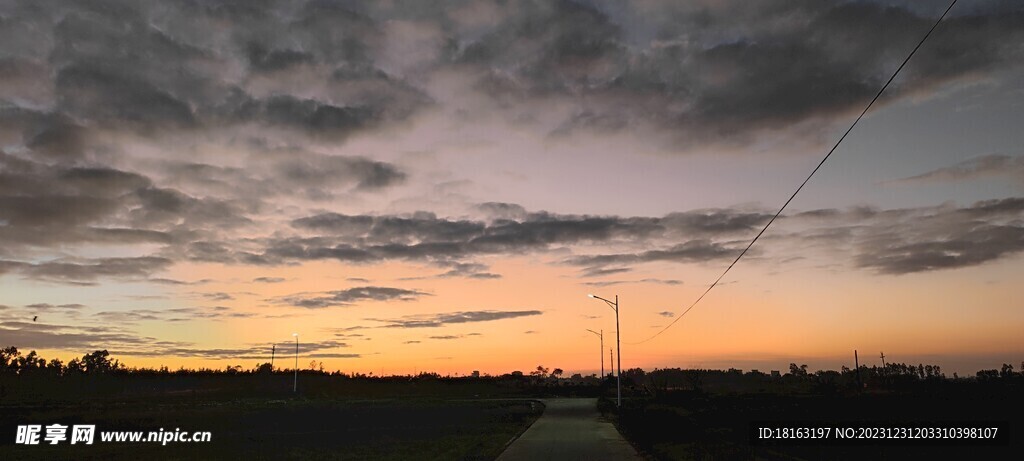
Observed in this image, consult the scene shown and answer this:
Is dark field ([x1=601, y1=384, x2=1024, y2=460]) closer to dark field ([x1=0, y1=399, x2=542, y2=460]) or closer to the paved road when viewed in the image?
the paved road

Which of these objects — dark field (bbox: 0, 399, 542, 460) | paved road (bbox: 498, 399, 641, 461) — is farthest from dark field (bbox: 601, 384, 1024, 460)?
dark field (bbox: 0, 399, 542, 460)

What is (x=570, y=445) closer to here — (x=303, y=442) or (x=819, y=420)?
(x=303, y=442)

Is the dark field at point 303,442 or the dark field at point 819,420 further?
the dark field at point 303,442

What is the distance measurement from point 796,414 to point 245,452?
47.8 meters

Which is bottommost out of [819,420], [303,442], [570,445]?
[303,442]

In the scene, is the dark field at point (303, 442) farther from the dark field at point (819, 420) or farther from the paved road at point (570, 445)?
the dark field at point (819, 420)

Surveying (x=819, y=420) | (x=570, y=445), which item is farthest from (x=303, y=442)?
(x=819, y=420)

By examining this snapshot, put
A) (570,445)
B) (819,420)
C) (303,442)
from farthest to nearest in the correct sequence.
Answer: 1. (819,420)
2. (303,442)
3. (570,445)

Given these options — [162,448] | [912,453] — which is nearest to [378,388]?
[162,448]

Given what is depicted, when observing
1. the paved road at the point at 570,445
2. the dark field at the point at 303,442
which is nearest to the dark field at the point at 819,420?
the paved road at the point at 570,445

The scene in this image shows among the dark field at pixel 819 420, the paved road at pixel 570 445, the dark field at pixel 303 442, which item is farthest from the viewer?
the dark field at pixel 303 442

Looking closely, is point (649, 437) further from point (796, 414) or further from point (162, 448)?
point (796, 414)

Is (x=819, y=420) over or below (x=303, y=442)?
over

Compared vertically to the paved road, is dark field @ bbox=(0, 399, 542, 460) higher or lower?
lower
